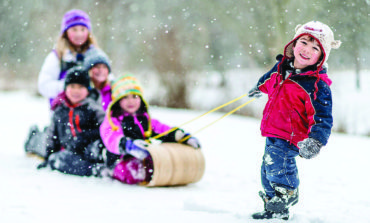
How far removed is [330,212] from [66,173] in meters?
2.55

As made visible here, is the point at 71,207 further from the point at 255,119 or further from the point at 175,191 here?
the point at 255,119

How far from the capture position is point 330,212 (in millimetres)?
3164

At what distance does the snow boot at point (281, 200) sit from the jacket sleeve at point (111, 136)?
5.66 ft

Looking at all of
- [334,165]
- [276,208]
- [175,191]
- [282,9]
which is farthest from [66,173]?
[282,9]

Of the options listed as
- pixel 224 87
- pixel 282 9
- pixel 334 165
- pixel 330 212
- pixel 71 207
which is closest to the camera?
pixel 71 207

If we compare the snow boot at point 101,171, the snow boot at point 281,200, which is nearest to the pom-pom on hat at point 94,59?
the snow boot at point 101,171

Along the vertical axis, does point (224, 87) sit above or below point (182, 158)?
above

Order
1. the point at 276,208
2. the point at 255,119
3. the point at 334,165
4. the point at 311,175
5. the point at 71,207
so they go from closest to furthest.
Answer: the point at 276,208
the point at 71,207
the point at 311,175
the point at 334,165
the point at 255,119

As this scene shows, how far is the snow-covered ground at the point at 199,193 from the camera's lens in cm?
279

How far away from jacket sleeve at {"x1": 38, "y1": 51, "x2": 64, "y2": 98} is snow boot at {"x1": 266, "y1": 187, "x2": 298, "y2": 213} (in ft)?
9.36

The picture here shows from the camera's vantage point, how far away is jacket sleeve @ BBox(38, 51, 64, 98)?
4673 millimetres

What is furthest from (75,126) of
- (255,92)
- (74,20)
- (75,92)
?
(255,92)

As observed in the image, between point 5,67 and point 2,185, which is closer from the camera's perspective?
point 2,185

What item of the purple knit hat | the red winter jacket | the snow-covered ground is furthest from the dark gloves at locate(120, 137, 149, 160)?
the purple knit hat
